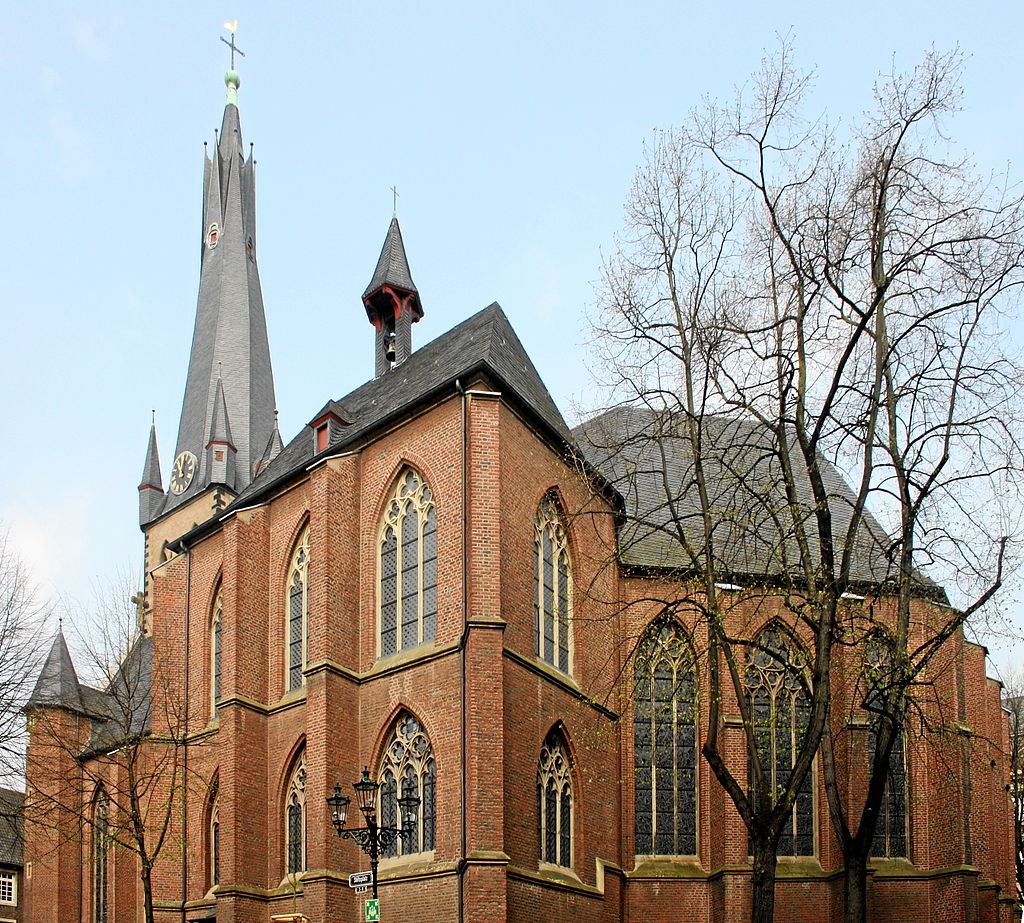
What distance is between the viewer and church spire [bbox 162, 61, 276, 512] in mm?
51500

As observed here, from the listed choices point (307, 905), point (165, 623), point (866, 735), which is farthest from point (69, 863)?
point (866, 735)

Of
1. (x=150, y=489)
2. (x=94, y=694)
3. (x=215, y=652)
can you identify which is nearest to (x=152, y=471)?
(x=150, y=489)

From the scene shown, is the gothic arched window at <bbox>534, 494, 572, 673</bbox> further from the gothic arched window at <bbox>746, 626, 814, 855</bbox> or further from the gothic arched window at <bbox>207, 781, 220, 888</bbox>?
the gothic arched window at <bbox>207, 781, 220, 888</bbox>

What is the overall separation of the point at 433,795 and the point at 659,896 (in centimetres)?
666

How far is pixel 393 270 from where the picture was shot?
1276 inches

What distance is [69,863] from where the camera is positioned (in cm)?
3588

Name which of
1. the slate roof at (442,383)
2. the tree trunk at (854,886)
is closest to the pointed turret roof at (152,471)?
the slate roof at (442,383)

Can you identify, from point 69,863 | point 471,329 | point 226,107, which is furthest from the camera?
point 226,107

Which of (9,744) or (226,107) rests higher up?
(226,107)

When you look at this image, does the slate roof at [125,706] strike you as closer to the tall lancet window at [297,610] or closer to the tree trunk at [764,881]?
the tall lancet window at [297,610]

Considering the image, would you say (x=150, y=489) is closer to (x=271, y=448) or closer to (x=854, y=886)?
(x=271, y=448)

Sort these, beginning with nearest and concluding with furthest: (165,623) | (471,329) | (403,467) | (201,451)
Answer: (403,467)
(471,329)
(165,623)
(201,451)

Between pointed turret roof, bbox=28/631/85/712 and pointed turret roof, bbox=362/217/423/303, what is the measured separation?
15.3m

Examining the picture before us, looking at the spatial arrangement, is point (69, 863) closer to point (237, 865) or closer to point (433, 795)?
point (237, 865)
